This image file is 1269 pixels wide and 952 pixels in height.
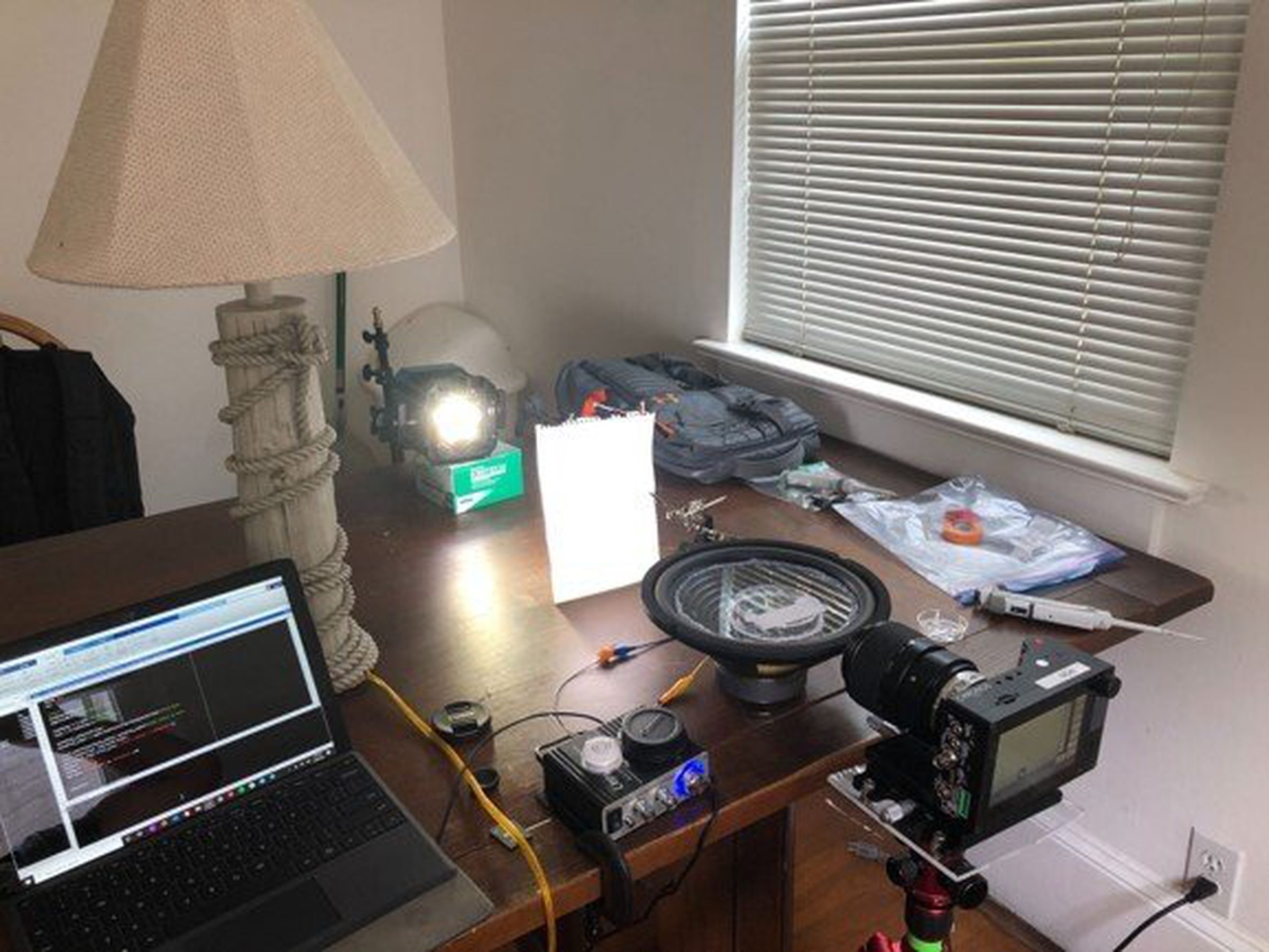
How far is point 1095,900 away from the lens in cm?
171

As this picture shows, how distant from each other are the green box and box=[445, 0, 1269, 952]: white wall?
61cm

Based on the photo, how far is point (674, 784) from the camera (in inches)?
37.7

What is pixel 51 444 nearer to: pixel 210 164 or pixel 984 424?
pixel 210 164

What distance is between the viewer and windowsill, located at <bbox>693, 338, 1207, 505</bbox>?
4.71ft

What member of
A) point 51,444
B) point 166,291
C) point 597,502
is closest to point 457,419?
point 597,502

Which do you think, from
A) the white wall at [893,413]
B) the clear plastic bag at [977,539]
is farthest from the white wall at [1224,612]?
the clear plastic bag at [977,539]

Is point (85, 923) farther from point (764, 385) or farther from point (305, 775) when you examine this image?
point (764, 385)

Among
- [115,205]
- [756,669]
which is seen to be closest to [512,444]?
[756,669]

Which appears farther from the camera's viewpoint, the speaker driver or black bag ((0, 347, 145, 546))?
black bag ((0, 347, 145, 546))

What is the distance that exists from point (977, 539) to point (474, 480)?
2.47ft

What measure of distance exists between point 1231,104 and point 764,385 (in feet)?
3.06

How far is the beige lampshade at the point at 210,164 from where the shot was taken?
87 cm

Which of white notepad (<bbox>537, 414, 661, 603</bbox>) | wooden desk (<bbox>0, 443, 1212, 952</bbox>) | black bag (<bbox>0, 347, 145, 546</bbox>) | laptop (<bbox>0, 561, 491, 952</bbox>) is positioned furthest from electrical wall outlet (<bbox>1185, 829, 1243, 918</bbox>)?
black bag (<bbox>0, 347, 145, 546</bbox>)

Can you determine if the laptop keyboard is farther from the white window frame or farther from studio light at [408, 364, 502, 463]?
the white window frame
